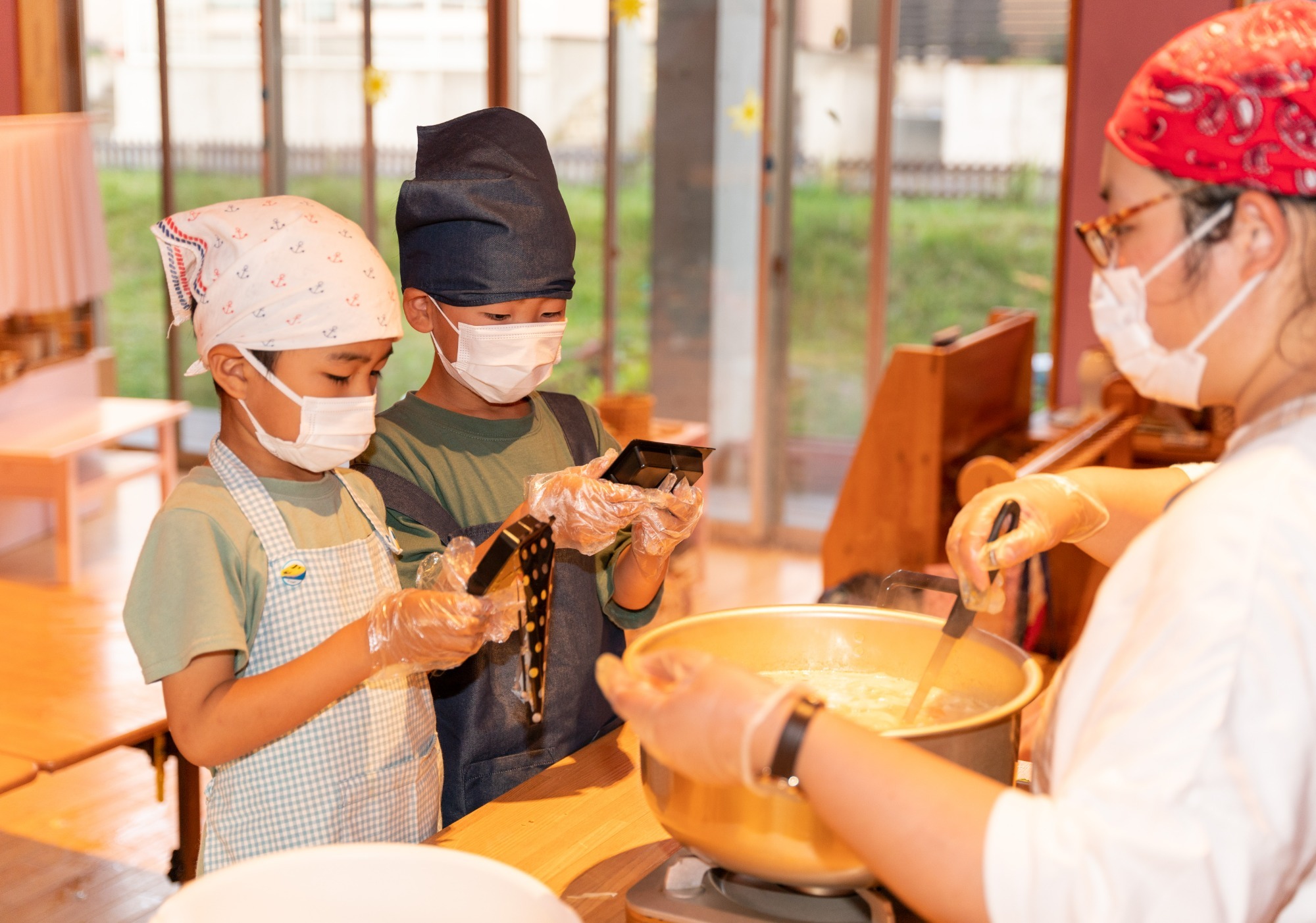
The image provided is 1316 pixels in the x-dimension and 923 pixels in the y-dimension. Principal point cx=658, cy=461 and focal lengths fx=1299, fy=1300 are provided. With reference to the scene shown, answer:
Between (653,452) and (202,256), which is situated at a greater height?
(202,256)

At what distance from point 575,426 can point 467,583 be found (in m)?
0.63

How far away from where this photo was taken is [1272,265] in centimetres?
87

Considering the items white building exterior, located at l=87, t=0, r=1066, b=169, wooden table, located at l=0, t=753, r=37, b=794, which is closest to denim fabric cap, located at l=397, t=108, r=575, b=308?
wooden table, located at l=0, t=753, r=37, b=794

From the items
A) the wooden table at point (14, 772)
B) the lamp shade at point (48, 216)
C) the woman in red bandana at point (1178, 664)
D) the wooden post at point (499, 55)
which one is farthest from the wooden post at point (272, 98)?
the woman in red bandana at point (1178, 664)

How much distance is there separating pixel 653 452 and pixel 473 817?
421 millimetres

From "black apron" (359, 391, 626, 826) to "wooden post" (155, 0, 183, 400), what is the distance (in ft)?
17.6

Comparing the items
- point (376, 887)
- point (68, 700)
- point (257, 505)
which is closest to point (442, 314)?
point (257, 505)

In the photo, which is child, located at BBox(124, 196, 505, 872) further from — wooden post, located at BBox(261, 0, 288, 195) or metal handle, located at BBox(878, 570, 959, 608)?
wooden post, located at BBox(261, 0, 288, 195)

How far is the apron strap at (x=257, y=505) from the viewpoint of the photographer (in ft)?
4.50

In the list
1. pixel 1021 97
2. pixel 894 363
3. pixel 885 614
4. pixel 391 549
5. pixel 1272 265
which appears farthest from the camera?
pixel 1021 97

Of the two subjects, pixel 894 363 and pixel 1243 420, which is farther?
pixel 894 363

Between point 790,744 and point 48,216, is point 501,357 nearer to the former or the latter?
point 790,744

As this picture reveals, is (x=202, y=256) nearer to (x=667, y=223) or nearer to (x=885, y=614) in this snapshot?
(x=885, y=614)

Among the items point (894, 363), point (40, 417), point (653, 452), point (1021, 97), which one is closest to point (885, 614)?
point (653, 452)
